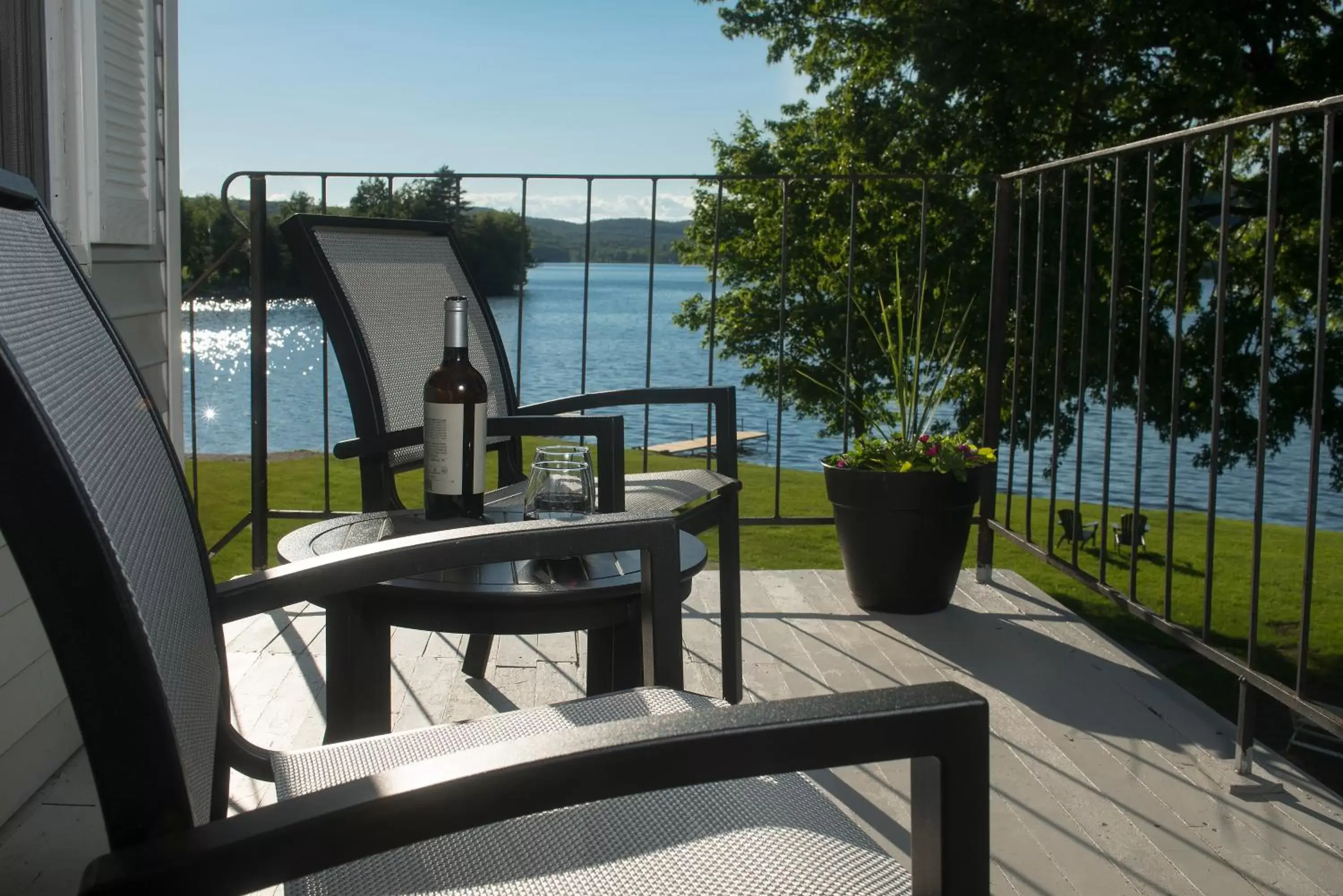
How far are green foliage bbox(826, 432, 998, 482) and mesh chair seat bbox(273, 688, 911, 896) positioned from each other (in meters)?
2.06

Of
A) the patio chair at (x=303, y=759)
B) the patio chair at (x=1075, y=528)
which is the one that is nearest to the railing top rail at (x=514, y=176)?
the patio chair at (x=1075, y=528)

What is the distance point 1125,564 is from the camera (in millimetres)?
8266

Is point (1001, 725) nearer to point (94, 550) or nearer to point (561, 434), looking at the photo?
point (561, 434)

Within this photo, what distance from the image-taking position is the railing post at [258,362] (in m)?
3.19

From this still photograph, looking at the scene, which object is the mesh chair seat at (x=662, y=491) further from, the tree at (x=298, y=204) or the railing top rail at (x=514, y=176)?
the tree at (x=298, y=204)

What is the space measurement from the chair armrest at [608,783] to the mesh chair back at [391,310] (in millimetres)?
1517

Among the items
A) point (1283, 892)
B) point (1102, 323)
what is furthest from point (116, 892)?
point (1102, 323)

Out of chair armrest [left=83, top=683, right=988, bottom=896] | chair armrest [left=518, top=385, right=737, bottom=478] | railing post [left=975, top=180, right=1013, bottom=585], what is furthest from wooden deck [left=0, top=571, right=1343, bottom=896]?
chair armrest [left=83, top=683, right=988, bottom=896]

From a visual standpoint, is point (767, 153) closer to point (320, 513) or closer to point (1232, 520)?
point (1232, 520)

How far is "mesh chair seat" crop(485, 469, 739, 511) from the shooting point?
216cm

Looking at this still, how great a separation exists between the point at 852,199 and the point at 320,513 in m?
1.84

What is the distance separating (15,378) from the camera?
0.62 metres

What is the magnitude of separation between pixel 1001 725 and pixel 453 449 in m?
1.30

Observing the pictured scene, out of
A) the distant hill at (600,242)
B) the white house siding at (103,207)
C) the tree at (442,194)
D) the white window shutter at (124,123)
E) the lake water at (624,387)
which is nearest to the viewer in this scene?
the white house siding at (103,207)
